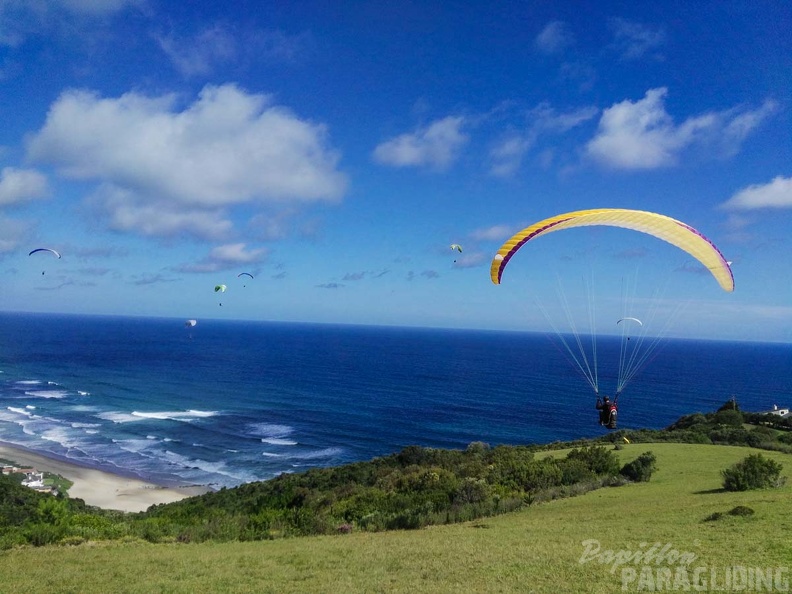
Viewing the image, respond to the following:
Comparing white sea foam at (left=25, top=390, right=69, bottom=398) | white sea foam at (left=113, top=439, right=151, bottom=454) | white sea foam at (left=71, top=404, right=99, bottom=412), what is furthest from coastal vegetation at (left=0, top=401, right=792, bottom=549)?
white sea foam at (left=25, top=390, right=69, bottom=398)

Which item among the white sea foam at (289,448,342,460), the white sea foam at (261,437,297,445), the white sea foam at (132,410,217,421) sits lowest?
the white sea foam at (289,448,342,460)

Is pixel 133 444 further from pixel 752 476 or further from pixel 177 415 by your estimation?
pixel 752 476

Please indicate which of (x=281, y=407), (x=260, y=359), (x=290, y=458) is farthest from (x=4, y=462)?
(x=260, y=359)

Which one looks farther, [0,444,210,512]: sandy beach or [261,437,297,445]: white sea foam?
[261,437,297,445]: white sea foam

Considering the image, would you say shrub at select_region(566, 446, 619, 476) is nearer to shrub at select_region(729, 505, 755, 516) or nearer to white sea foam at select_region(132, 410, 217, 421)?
shrub at select_region(729, 505, 755, 516)

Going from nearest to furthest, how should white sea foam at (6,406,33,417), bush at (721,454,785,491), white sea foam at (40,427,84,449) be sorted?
bush at (721,454,785,491), white sea foam at (40,427,84,449), white sea foam at (6,406,33,417)

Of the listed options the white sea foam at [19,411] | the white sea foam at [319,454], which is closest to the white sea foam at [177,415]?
the white sea foam at [19,411]

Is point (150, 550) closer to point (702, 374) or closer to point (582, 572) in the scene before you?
point (582, 572)
